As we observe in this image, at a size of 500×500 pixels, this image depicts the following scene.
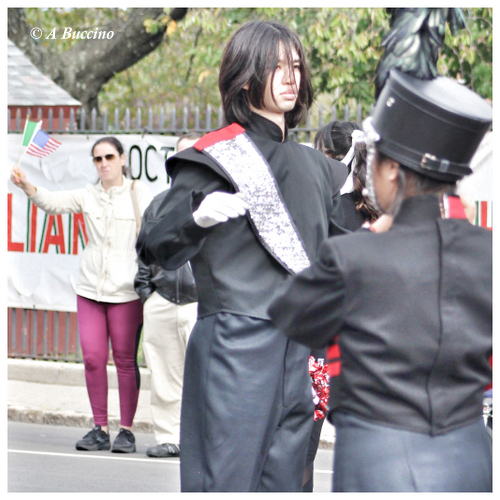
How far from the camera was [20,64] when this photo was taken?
10.3 meters

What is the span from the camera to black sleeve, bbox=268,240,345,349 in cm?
205

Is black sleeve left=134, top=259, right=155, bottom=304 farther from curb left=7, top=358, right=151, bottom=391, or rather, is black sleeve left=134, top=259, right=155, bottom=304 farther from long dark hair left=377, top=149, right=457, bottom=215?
long dark hair left=377, top=149, right=457, bottom=215

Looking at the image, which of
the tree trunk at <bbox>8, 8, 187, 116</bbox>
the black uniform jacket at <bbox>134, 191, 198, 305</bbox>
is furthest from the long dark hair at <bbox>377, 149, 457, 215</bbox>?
Result: the tree trunk at <bbox>8, 8, 187, 116</bbox>

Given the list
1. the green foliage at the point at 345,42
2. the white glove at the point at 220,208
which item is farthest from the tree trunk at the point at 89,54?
the white glove at the point at 220,208

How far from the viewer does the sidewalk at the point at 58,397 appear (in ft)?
25.0

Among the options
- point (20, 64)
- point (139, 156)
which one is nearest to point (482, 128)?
point (139, 156)

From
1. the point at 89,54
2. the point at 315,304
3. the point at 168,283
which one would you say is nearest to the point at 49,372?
the point at 168,283

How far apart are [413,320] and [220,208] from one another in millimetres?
914

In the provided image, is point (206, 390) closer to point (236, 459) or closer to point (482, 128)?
point (236, 459)

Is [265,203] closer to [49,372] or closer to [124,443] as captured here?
[124,443]

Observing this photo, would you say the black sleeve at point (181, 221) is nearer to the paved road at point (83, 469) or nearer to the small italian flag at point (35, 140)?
the paved road at point (83, 469)

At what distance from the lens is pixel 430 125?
82.8 inches

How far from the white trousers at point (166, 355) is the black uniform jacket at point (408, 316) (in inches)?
176

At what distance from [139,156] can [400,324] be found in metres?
6.73
